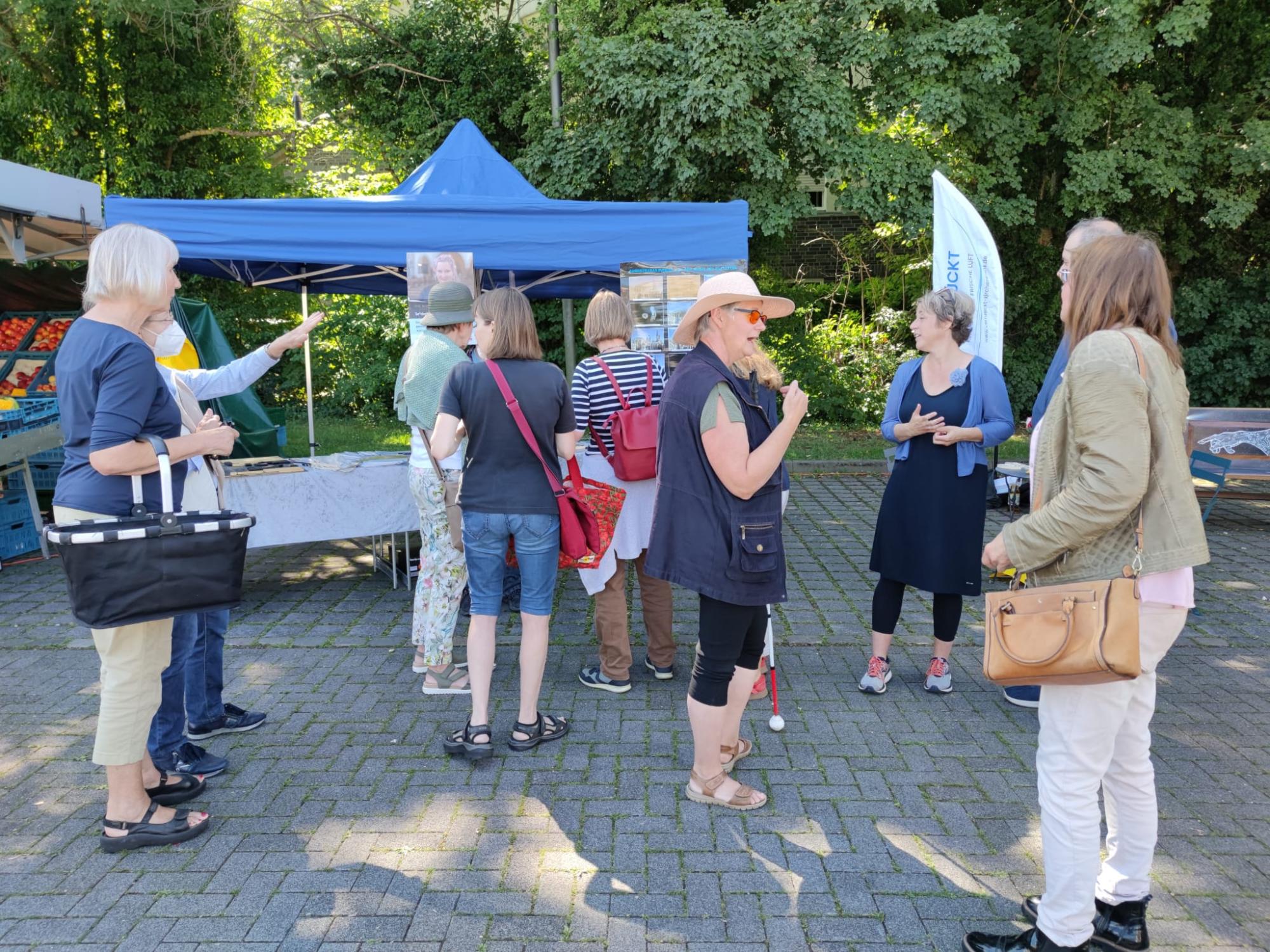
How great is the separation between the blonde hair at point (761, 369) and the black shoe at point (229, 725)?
2.57 meters

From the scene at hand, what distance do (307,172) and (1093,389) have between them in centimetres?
1553

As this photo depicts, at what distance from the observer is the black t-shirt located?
3.60 metres

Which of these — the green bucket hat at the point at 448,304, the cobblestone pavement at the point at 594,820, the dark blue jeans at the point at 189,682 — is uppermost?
the green bucket hat at the point at 448,304

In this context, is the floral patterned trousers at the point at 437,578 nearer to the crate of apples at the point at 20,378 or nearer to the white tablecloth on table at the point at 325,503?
the white tablecloth on table at the point at 325,503

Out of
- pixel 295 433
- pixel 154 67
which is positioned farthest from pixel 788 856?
pixel 154 67

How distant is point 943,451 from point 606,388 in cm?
153

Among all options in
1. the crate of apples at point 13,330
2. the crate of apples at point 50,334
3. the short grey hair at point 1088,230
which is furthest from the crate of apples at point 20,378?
the short grey hair at point 1088,230

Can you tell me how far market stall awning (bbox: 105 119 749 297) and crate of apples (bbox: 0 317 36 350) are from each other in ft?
14.8

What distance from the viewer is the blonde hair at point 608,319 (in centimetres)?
432

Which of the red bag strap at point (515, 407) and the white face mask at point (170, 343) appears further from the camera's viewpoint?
the red bag strap at point (515, 407)

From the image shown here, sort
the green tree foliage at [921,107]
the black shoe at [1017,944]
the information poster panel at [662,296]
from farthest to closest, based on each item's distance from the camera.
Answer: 1. the green tree foliage at [921,107]
2. the information poster panel at [662,296]
3. the black shoe at [1017,944]

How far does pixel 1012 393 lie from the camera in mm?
14047

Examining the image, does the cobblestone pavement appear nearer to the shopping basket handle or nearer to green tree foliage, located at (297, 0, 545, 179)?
the shopping basket handle

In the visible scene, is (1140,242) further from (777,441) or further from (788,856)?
(788,856)
